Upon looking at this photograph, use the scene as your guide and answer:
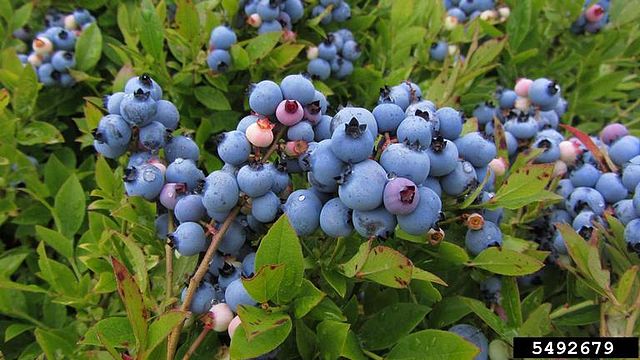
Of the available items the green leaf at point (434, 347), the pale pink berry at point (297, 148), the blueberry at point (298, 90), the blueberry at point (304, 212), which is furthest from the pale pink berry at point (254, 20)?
the green leaf at point (434, 347)

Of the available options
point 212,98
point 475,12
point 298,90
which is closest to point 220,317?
point 298,90

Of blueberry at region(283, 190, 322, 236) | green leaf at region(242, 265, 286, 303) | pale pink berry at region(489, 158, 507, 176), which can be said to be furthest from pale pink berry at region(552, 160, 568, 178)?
green leaf at region(242, 265, 286, 303)

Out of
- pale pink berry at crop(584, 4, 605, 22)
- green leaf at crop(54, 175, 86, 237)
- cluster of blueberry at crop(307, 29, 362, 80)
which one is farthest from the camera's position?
pale pink berry at crop(584, 4, 605, 22)

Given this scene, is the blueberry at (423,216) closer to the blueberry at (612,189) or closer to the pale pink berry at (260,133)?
the pale pink berry at (260,133)

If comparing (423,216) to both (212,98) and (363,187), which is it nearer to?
(363,187)

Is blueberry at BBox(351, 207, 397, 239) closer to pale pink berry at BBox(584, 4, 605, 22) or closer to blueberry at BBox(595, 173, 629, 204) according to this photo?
blueberry at BBox(595, 173, 629, 204)
